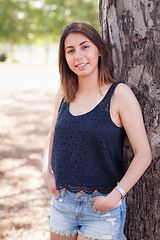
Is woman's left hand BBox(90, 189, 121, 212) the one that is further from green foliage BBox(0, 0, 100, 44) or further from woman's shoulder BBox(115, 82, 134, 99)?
green foliage BBox(0, 0, 100, 44)

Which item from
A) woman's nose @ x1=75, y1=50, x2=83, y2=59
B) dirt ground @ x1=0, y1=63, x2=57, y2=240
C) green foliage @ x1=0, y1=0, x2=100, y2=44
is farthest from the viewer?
green foliage @ x1=0, y1=0, x2=100, y2=44

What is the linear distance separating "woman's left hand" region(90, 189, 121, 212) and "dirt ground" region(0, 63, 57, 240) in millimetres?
1920

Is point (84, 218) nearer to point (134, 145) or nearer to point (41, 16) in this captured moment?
point (134, 145)

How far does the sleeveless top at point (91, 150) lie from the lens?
180 centimetres

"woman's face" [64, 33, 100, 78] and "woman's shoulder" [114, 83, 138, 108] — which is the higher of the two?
"woman's face" [64, 33, 100, 78]

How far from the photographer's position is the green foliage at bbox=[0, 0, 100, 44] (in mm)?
36875

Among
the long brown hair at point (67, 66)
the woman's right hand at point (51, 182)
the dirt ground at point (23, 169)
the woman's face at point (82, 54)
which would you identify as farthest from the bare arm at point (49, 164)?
the dirt ground at point (23, 169)

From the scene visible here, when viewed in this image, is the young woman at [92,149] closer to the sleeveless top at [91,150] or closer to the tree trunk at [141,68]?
the sleeveless top at [91,150]

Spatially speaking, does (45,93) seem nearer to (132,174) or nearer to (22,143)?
(22,143)

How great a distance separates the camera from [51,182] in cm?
205

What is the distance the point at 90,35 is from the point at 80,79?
0.30 metres

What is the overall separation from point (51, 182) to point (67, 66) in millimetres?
809

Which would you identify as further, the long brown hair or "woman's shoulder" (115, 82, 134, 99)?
the long brown hair

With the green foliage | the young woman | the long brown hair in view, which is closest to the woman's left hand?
the young woman
